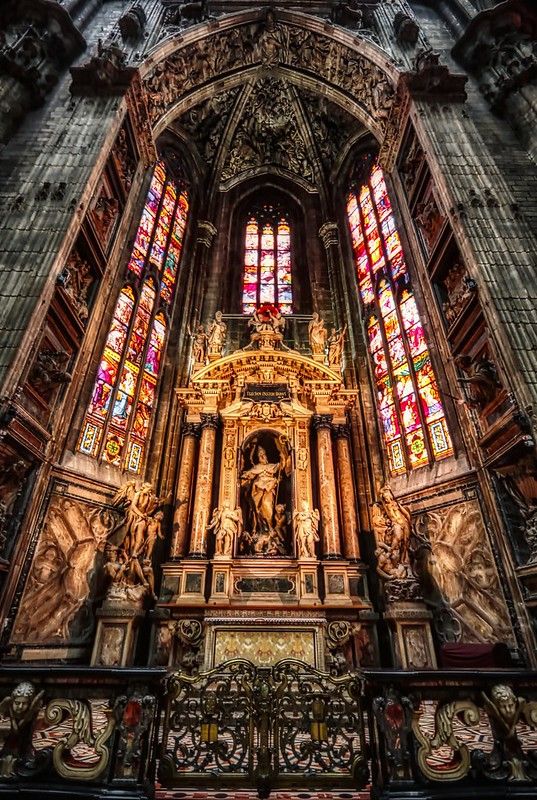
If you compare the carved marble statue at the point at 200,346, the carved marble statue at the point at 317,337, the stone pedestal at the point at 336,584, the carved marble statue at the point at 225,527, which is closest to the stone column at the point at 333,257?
the carved marble statue at the point at 317,337

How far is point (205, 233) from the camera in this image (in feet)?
50.6

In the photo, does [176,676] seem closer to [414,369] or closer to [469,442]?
[469,442]

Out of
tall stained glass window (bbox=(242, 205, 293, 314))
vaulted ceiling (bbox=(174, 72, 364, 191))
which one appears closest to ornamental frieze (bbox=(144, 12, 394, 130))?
vaulted ceiling (bbox=(174, 72, 364, 191))

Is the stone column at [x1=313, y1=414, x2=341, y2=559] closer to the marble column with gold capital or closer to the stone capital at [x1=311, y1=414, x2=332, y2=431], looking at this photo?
the stone capital at [x1=311, y1=414, x2=332, y2=431]

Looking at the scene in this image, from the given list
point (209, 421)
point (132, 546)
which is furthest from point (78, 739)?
point (209, 421)

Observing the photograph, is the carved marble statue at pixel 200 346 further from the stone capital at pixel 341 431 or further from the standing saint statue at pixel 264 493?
the stone capital at pixel 341 431

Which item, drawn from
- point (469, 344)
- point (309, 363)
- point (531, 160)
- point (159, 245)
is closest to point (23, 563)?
point (309, 363)

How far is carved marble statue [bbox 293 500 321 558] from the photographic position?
895 centimetres

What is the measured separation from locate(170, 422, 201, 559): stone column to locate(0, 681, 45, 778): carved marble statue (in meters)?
5.91

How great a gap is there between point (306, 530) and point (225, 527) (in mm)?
1670

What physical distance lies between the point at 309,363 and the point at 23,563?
739 centimetres

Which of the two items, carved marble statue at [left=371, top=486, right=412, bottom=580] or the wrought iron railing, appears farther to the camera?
carved marble statue at [left=371, top=486, right=412, bottom=580]

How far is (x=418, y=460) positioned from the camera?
9.71 m

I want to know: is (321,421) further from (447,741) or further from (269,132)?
(269,132)
